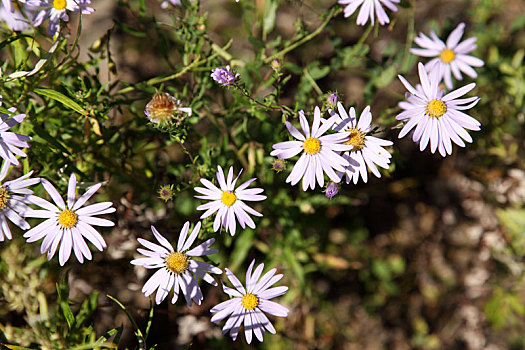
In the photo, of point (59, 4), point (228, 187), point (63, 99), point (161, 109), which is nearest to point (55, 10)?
point (59, 4)

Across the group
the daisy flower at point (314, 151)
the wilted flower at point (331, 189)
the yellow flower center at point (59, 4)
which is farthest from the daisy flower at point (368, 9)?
the yellow flower center at point (59, 4)

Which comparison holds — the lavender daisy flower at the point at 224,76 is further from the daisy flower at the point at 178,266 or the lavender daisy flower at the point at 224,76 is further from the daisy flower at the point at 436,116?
the daisy flower at the point at 436,116

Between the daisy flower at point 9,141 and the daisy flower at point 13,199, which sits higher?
the daisy flower at point 9,141

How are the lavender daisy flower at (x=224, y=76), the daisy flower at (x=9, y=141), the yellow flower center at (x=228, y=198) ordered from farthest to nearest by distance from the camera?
the yellow flower center at (x=228, y=198) < the lavender daisy flower at (x=224, y=76) < the daisy flower at (x=9, y=141)

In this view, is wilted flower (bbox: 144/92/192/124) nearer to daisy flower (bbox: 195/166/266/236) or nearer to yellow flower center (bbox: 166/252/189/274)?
daisy flower (bbox: 195/166/266/236)

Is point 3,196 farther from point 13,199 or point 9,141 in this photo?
point 9,141

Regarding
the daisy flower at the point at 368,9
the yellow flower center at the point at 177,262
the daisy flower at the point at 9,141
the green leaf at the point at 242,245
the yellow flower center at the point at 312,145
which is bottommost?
the yellow flower center at the point at 177,262
